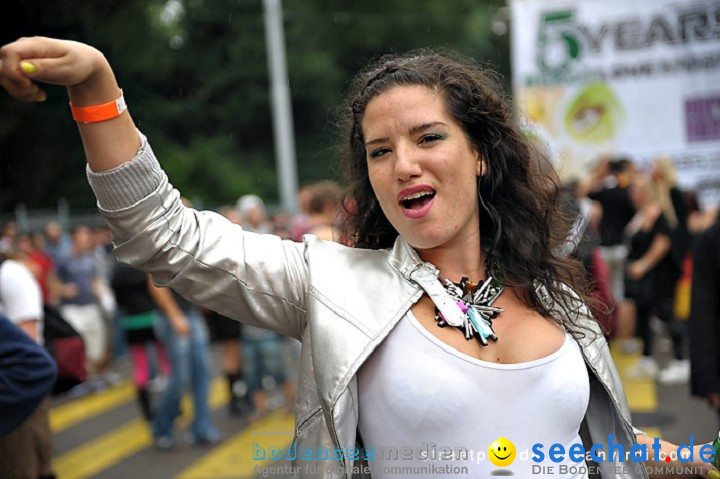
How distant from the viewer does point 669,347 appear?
9.16 m

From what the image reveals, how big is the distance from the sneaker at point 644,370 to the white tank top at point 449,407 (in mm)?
6314

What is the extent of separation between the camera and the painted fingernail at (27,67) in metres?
1.42

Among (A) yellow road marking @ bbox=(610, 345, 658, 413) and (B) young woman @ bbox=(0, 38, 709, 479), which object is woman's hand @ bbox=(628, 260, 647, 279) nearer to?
(A) yellow road marking @ bbox=(610, 345, 658, 413)

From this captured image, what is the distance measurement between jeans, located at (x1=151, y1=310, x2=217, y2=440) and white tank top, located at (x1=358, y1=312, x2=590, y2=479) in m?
5.05

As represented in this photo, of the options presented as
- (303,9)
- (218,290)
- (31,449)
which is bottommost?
(31,449)

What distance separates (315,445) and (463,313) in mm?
500

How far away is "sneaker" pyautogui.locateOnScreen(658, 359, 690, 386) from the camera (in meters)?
7.55

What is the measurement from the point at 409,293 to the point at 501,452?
45 cm

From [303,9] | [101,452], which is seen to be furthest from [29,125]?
[101,452]

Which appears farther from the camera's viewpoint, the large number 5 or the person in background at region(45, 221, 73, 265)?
the person in background at region(45, 221, 73, 265)

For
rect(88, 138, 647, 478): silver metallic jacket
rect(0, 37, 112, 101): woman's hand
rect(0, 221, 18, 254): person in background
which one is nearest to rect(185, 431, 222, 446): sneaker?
rect(0, 221, 18, 254): person in background

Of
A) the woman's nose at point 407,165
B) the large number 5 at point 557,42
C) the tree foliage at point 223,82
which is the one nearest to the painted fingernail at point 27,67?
the woman's nose at point 407,165

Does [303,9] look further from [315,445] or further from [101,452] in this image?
[315,445]

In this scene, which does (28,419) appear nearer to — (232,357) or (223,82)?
(232,357)
